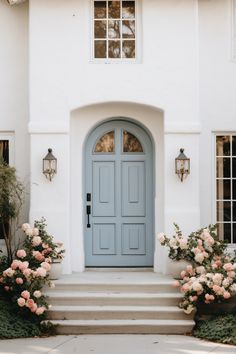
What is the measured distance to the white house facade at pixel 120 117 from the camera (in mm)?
10906

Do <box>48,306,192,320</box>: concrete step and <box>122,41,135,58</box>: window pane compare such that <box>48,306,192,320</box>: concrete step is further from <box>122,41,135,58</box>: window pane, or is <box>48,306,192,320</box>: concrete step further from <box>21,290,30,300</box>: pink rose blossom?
<box>122,41,135,58</box>: window pane

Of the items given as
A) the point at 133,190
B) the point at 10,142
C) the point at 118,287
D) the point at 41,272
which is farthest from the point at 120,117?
the point at 41,272

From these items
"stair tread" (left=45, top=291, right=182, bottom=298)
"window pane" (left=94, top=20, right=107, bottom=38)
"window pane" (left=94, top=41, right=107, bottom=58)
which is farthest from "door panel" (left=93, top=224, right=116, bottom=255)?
"window pane" (left=94, top=20, right=107, bottom=38)

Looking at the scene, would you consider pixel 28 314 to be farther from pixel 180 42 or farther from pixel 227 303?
pixel 180 42

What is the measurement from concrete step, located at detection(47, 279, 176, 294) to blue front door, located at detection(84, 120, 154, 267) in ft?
4.66

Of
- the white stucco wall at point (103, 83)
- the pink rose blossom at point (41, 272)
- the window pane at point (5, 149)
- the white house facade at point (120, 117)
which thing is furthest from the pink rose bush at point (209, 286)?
the window pane at point (5, 149)

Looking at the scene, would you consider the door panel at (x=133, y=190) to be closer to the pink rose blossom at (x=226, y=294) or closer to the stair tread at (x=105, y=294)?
the stair tread at (x=105, y=294)

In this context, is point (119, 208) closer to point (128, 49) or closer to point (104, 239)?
point (104, 239)

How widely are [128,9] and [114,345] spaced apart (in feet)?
19.5

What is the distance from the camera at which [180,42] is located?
35.9 ft

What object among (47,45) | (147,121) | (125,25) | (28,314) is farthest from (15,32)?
(28,314)

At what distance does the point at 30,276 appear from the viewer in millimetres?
9422

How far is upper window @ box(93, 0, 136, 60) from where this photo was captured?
11234 mm

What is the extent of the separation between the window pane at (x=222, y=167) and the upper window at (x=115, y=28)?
2.50 metres
